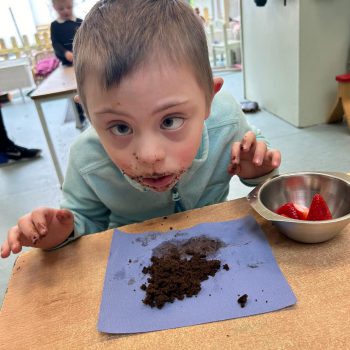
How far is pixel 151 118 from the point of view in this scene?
0.46 meters

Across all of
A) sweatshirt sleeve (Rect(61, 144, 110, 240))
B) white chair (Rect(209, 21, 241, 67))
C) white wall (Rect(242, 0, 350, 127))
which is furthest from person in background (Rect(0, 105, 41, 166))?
white chair (Rect(209, 21, 241, 67))

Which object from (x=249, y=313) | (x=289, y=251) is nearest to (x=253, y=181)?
(x=289, y=251)

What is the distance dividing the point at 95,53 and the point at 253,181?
1.26 ft

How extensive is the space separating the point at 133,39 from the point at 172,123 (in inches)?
4.5

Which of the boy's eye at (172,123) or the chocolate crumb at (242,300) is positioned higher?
the boy's eye at (172,123)

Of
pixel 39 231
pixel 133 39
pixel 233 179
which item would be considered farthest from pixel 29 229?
pixel 233 179

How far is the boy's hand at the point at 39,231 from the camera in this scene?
1.80 feet

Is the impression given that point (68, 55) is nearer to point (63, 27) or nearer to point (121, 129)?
point (63, 27)

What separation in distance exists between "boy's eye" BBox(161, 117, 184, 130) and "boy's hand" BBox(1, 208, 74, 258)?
24 centimetres

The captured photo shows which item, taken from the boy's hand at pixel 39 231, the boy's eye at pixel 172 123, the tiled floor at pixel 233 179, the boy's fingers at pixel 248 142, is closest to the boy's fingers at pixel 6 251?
the boy's hand at pixel 39 231

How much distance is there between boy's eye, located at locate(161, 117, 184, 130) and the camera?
481 mm

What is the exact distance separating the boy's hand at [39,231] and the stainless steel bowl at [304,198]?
30 cm

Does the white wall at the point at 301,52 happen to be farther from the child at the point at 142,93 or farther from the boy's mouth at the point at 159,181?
the boy's mouth at the point at 159,181

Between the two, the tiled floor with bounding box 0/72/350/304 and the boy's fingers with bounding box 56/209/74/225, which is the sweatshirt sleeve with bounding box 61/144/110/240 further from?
the tiled floor with bounding box 0/72/350/304
